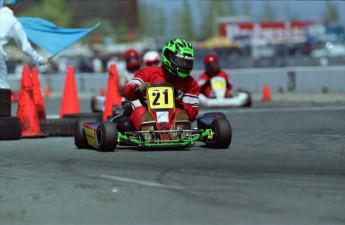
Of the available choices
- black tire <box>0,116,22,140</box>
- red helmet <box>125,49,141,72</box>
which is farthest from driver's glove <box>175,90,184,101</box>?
red helmet <box>125,49,141,72</box>

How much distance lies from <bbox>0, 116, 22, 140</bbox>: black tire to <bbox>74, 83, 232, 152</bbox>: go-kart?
1891 mm

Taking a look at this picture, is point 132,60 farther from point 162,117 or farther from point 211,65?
point 162,117

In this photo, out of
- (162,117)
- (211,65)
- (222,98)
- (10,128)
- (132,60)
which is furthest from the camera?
(222,98)

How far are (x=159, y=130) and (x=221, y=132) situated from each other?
29.1 inches

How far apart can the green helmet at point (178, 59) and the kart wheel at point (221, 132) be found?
737 millimetres

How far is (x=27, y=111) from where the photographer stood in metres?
14.1

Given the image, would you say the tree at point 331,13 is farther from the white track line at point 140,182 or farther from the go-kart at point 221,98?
the white track line at point 140,182

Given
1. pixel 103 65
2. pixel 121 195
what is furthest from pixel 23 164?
pixel 103 65

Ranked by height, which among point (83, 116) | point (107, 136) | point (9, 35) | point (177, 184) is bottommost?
point (177, 184)

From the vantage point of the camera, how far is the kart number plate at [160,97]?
11258 mm

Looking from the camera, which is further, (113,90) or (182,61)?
(113,90)

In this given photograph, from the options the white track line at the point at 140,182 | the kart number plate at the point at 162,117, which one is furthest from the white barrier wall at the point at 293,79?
the white track line at the point at 140,182

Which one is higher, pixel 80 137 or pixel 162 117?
pixel 162 117

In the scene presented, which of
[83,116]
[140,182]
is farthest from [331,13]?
[140,182]
